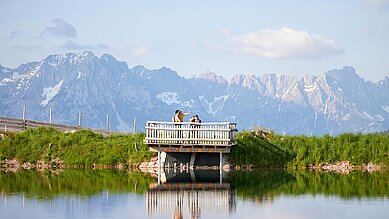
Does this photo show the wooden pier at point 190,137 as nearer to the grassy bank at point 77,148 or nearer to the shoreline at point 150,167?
the shoreline at point 150,167

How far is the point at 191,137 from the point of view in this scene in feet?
159

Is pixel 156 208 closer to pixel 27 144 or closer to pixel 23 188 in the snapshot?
pixel 23 188

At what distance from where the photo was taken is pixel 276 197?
35.5m

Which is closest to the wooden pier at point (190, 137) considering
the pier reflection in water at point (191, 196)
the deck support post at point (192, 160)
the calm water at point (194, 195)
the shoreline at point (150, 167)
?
the calm water at point (194, 195)

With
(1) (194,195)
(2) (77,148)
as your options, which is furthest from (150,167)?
(1) (194,195)

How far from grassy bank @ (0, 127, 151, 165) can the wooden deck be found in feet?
11.0

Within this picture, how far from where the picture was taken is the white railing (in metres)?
48.4

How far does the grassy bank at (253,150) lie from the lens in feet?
172

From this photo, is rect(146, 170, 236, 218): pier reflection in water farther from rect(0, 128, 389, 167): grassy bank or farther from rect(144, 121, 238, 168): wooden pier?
rect(0, 128, 389, 167): grassy bank

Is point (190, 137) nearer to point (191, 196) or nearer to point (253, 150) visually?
point (253, 150)

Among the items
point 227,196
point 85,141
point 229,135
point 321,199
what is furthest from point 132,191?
point 85,141

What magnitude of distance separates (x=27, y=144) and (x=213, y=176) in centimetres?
1408

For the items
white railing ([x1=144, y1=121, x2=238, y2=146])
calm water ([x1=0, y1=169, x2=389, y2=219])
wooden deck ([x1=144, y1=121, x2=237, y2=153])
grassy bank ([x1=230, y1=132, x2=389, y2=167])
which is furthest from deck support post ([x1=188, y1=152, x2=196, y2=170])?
grassy bank ([x1=230, y1=132, x2=389, y2=167])

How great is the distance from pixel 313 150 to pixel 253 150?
357cm
